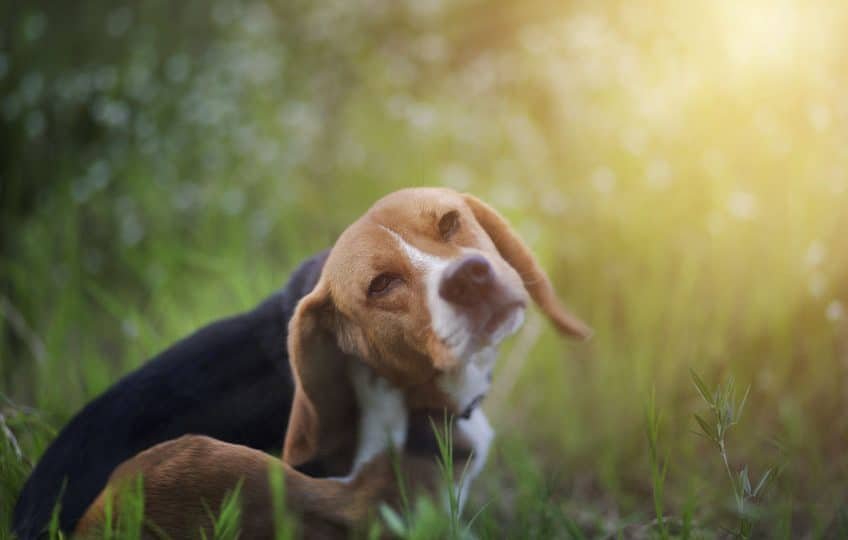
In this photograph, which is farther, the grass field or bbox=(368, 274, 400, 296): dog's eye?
the grass field

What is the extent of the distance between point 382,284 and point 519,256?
39cm

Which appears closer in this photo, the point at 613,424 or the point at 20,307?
the point at 613,424

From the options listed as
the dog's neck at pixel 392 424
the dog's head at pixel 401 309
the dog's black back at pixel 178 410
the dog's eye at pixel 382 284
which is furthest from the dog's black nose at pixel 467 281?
the dog's black back at pixel 178 410

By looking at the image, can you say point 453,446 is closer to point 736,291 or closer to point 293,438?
point 293,438

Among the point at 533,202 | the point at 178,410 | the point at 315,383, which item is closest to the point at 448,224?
the point at 315,383

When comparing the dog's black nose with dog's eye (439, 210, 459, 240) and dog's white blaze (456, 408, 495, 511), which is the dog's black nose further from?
dog's white blaze (456, 408, 495, 511)

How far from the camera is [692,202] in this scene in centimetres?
348

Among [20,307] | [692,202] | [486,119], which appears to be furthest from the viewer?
[486,119]

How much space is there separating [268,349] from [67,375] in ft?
4.75

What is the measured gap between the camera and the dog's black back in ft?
5.82

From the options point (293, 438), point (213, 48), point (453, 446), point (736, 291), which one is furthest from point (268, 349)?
point (213, 48)

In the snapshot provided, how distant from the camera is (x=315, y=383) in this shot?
1786 mm

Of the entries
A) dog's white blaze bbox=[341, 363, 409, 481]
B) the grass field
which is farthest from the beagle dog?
the grass field

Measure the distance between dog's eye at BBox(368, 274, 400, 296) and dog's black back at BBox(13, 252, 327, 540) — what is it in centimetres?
21
